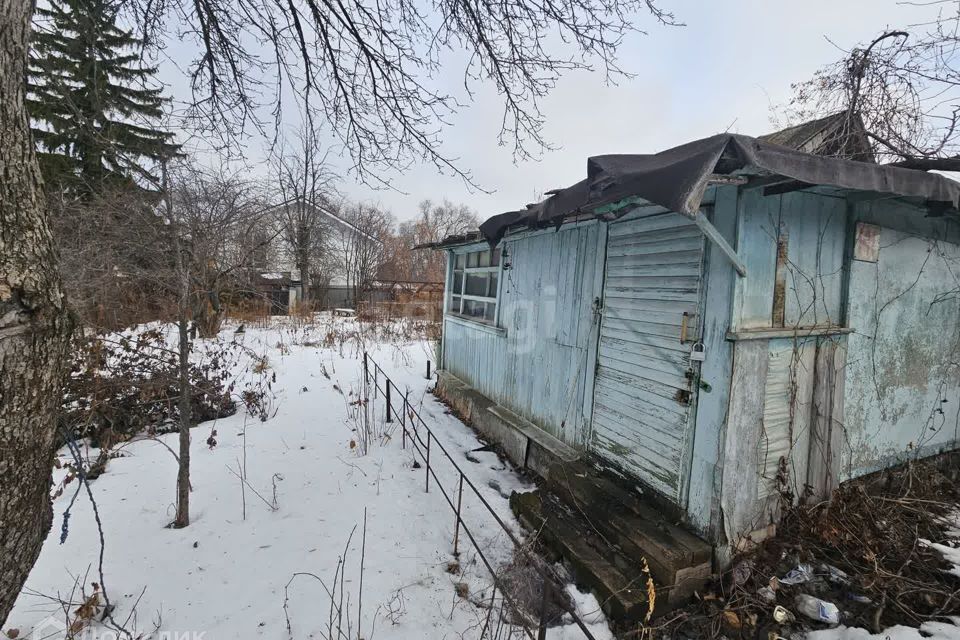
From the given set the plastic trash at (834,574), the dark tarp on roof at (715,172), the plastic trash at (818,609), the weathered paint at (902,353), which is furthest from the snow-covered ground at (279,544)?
the weathered paint at (902,353)

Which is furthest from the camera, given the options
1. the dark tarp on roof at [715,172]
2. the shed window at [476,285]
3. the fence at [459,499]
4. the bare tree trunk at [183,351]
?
the shed window at [476,285]

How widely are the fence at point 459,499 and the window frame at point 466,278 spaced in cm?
164

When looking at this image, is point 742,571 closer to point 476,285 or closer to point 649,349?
point 649,349

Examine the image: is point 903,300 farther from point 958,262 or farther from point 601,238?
point 601,238

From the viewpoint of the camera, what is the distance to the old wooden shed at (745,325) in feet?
8.02

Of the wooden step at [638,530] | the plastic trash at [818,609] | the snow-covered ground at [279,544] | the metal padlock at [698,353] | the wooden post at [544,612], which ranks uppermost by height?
the metal padlock at [698,353]

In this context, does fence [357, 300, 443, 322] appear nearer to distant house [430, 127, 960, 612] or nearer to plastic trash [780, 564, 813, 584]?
distant house [430, 127, 960, 612]

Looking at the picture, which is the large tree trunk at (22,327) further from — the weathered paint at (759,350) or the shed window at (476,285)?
the shed window at (476,285)

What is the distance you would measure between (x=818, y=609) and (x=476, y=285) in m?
5.15

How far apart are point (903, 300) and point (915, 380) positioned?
0.80m

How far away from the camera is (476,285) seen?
253 inches

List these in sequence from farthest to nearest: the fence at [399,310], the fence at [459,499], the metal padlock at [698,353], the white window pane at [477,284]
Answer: the fence at [399,310]
the white window pane at [477,284]
the metal padlock at [698,353]
the fence at [459,499]

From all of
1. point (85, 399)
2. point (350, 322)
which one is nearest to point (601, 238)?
point (85, 399)

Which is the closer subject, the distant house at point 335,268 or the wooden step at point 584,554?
the wooden step at point 584,554
